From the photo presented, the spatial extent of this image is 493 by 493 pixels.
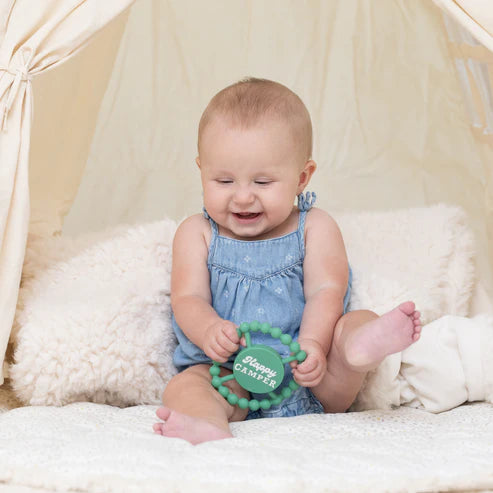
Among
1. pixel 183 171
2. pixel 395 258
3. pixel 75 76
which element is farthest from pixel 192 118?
pixel 395 258

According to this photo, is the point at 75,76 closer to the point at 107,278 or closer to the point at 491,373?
the point at 107,278

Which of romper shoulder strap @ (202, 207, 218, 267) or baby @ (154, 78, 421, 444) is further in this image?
romper shoulder strap @ (202, 207, 218, 267)

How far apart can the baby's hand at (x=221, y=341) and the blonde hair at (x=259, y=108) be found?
0.44 metres

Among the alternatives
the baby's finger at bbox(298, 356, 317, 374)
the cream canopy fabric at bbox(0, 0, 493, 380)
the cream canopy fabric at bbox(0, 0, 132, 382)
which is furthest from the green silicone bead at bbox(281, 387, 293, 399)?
the cream canopy fabric at bbox(0, 0, 493, 380)

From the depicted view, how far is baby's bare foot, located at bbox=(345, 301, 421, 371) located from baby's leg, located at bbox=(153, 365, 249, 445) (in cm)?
27

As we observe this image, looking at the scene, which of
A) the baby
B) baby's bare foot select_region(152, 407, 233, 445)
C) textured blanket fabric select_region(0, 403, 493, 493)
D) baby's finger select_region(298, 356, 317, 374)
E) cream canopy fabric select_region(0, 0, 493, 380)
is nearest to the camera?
textured blanket fabric select_region(0, 403, 493, 493)

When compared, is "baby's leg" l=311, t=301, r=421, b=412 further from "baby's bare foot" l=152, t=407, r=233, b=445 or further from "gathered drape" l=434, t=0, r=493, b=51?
"gathered drape" l=434, t=0, r=493, b=51

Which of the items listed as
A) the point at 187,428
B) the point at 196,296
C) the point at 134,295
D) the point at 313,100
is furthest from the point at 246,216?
the point at 313,100

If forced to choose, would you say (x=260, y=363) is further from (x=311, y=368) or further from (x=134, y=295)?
(x=134, y=295)

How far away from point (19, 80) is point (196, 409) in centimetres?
73

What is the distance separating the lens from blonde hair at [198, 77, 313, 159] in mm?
1605

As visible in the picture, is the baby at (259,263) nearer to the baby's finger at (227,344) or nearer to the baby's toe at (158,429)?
the baby's finger at (227,344)

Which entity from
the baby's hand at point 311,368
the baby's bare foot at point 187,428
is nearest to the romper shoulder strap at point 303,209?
the baby's hand at point 311,368

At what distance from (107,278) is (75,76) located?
2.19ft
